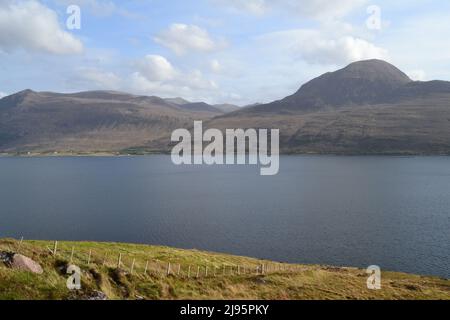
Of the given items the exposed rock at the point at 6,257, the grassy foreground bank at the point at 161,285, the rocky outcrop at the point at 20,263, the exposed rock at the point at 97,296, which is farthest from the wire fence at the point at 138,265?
the exposed rock at the point at 97,296

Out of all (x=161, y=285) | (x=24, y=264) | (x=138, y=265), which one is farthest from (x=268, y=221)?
(x=24, y=264)

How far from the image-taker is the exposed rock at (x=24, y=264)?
102 feet

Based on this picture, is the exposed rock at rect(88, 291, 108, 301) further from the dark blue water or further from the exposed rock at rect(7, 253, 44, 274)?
the dark blue water

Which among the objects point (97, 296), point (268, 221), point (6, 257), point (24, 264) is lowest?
point (268, 221)

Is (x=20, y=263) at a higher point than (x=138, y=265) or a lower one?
higher

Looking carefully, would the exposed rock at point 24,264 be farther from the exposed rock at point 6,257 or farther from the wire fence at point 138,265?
the wire fence at point 138,265

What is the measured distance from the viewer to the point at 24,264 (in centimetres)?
3139

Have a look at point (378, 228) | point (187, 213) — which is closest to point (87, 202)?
point (187, 213)

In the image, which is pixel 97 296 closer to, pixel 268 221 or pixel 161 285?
pixel 161 285

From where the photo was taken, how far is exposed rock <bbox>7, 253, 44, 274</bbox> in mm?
31062

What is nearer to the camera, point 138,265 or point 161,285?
point 161,285
